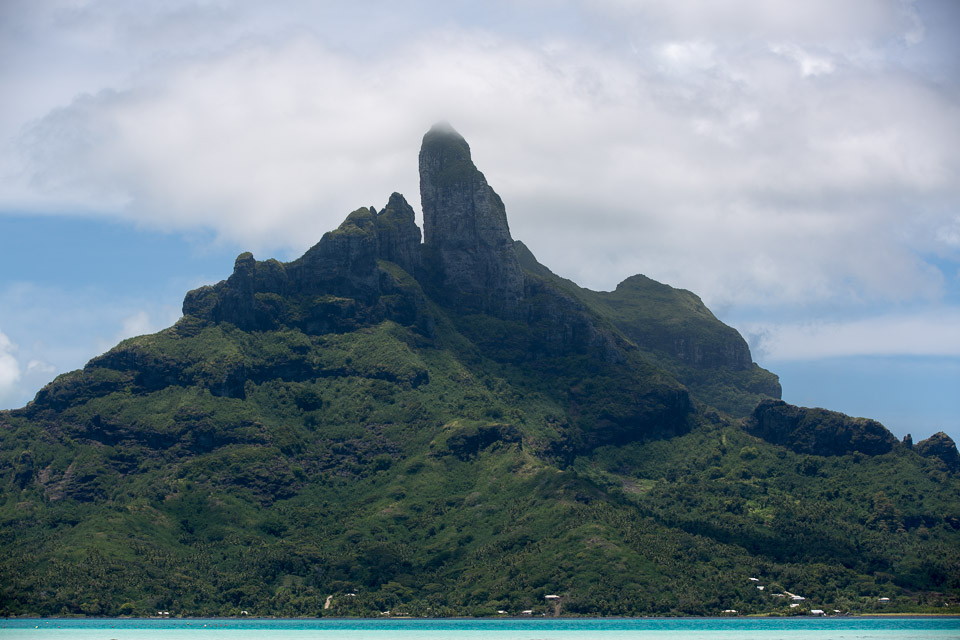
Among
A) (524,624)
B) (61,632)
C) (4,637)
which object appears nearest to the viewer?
(4,637)

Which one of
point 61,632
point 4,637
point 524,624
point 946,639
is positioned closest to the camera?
point 946,639

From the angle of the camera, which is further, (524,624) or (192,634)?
(524,624)

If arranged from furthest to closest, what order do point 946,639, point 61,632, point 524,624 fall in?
1. point 524,624
2. point 61,632
3. point 946,639

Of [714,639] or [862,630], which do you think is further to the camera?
[862,630]

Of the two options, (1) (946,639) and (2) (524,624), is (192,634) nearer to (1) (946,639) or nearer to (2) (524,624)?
A: (2) (524,624)

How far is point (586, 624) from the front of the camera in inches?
7677

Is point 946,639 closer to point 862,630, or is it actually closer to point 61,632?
point 862,630

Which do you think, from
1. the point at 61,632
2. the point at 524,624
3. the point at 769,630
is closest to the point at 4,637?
the point at 61,632

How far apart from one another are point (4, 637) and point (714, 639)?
10484 cm

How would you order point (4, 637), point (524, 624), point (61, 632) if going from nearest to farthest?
point (4, 637) < point (61, 632) < point (524, 624)

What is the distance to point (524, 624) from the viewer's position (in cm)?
19725

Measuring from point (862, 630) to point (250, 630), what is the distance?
9937cm

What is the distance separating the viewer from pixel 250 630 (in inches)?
7657

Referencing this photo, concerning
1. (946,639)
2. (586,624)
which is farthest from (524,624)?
(946,639)
